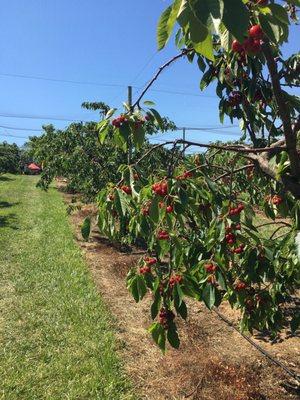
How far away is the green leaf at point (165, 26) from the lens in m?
1.02

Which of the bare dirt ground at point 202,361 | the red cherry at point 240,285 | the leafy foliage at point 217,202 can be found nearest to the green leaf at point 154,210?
the leafy foliage at point 217,202

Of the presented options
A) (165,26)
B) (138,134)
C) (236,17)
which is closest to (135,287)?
(138,134)

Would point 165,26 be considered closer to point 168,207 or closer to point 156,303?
point 168,207

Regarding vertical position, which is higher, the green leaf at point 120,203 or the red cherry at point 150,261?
the green leaf at point 120,203

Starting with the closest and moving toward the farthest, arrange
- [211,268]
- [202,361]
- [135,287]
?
[211,268] < [135,287] < [202,361]

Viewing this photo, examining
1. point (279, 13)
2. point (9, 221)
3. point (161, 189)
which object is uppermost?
point (279, 13)

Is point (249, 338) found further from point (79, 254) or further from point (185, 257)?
point (79, 254)

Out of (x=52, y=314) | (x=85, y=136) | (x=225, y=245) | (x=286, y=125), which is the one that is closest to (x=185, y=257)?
(x=225, y=245)

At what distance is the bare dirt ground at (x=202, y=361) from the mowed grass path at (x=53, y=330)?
0.22 metres

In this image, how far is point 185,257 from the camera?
272 centimetres

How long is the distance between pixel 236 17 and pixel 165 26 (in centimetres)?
26

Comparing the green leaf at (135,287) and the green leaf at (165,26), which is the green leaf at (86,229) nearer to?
the green leaf at (135,287)

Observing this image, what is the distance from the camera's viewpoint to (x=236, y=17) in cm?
86

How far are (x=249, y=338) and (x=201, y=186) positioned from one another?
3.49 m
